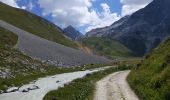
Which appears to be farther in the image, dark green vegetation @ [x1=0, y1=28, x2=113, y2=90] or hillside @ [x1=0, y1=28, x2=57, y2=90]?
hillside @ [x1=0, y1=28, x2=57, y2=90]

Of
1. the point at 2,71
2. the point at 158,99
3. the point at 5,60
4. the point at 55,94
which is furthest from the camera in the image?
the point at 5,60

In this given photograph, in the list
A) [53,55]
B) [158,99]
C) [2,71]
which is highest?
[53,55]

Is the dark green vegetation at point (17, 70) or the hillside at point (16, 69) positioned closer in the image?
the dark green vegetation at point (17, 70)

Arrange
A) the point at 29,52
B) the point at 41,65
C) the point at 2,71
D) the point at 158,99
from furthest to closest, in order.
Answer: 1. the point at 29,52
2. the point at 41,65
3. the point at 2,71
4. the point at 158,99

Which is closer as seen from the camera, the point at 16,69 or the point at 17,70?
the point at 17,70

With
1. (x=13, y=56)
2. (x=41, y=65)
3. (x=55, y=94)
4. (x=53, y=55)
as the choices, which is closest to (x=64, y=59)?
(x=53, y=55)

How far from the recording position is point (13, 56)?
96812 mm

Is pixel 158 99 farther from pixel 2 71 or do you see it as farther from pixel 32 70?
pixel 32 70

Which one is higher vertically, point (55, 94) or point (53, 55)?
point (53, 55)

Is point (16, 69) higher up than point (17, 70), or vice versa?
point (16, 69)

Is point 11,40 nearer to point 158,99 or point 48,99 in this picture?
point 48,99

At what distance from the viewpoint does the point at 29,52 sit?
411 ft

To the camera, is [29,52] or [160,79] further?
[29,52]

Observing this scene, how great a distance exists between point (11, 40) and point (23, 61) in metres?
40.1
